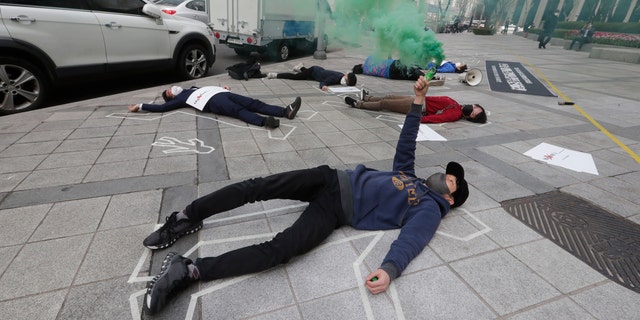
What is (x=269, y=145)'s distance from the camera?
4.63 meters

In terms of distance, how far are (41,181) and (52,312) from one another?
2049 millimetres

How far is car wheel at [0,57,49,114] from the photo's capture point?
16.5 ft

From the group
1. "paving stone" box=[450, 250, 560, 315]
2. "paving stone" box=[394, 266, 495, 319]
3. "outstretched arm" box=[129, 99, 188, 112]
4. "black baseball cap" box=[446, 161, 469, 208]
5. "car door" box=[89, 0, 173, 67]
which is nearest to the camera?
"paving stone" box=[394, 266, 495, 319]

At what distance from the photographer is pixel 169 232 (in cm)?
262

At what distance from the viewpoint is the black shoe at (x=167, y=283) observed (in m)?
2.01

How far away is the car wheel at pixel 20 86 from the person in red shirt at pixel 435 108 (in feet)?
17.9

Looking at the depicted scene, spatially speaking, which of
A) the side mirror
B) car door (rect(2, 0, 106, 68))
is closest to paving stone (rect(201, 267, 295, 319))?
car door (rect(2, 0, 106, 68))

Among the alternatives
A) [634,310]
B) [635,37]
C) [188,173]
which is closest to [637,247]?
[634,310]

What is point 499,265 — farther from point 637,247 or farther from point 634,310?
point 637,247

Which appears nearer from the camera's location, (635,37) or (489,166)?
(489,166)

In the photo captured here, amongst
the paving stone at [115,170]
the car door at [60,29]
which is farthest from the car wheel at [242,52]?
the paving stone at [115,170]

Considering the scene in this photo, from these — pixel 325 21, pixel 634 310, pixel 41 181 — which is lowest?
pixel 41 181

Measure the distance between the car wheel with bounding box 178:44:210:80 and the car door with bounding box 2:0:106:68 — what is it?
187cm

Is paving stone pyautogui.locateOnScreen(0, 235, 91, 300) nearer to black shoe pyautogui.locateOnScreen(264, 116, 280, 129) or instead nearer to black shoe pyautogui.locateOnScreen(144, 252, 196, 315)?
black shoe pyautogui.locateOnScreen(144, 252, 196, 315)
